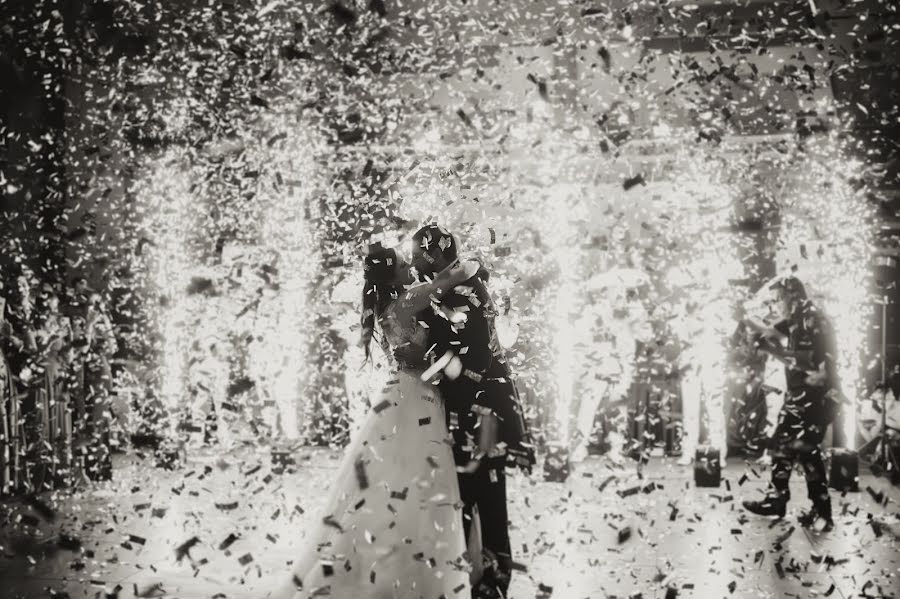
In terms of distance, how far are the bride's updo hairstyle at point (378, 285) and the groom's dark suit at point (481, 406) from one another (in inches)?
9.6

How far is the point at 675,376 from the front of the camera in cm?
675

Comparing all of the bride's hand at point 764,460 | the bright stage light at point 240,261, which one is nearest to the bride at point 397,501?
the bright stage light at point 240,261

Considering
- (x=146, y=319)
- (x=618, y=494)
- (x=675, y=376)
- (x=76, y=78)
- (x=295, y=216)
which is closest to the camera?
(x=618, y=494)

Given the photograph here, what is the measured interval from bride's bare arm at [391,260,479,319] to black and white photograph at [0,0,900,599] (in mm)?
1243

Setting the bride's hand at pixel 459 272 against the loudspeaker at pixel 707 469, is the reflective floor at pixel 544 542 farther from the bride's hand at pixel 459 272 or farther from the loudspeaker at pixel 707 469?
the bride's hand at pixel 459 272

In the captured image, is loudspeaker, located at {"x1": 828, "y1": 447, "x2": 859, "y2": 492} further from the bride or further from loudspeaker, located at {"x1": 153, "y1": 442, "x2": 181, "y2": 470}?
loudspeaker, located at {"x1": 153, "y1": 442, "x2": 181, "y2": 470}

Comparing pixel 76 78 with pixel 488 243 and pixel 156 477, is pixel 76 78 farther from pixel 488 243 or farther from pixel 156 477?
pixel 488 243

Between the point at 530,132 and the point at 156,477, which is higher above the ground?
the point at 530,132

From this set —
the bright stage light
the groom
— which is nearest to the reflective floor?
the groom

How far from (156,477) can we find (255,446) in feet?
6.73

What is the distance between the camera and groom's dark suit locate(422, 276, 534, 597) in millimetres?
2746

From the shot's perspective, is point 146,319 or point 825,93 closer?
point 825,93

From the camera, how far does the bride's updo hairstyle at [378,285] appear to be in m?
3.03

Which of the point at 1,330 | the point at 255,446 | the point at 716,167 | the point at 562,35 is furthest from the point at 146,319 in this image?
the point at 716,167
